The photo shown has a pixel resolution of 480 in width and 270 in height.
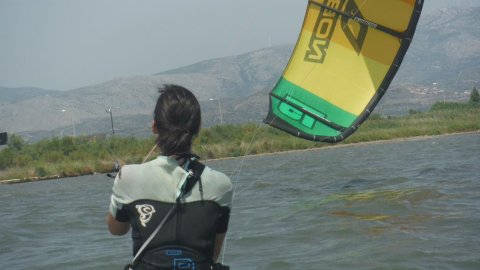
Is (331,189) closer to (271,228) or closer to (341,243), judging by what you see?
(271,228)

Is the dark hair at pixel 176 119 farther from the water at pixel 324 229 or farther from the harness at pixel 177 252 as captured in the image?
the water at pixel 324 229

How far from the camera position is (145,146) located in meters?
48.6

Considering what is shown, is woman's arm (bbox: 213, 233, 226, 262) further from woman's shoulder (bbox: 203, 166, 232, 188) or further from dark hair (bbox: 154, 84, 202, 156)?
dark hair (bbox: 154, 84, 202, 156)

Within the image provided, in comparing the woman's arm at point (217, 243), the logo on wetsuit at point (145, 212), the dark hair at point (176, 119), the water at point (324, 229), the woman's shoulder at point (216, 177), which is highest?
the dark hair at point (176, 119)

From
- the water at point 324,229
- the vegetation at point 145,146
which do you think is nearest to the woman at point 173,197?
the water at point 324,229

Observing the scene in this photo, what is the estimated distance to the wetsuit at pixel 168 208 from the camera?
297 cm

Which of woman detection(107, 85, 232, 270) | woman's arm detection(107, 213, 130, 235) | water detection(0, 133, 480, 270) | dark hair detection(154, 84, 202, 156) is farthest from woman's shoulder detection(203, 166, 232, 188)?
water detection(0, 133, 480, 270)

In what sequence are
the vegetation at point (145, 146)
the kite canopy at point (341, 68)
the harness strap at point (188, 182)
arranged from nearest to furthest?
the harness strap at point (188, 182) < the kite canopy at point (341, 68) < the vegetation at point (145, 146)

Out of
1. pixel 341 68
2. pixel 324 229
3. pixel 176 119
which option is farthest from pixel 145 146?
pixel 176 119

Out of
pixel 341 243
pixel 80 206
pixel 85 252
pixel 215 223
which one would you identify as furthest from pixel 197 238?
pixel 80 206

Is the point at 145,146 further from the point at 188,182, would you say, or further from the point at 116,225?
the point at 188,182

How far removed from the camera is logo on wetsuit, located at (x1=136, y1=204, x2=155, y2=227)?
297cm

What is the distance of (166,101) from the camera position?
3.02 meters

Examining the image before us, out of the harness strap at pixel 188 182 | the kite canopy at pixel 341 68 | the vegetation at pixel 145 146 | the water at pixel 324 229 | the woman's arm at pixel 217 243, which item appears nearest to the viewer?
the harness strap at pixel 188 182
